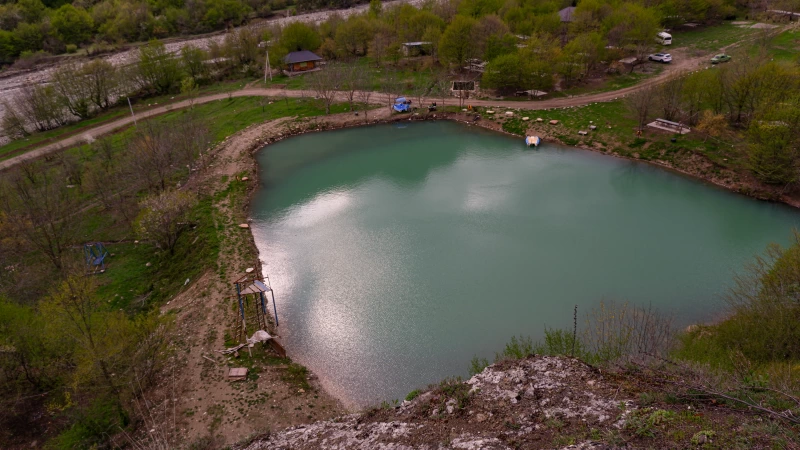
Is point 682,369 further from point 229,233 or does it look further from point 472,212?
point 229,233

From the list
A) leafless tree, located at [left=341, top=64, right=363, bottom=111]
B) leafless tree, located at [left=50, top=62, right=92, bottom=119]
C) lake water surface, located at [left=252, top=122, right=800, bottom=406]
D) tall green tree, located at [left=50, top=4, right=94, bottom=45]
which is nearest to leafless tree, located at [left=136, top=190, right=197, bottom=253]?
lake water surface, located at [left=252, top=122, right=800, bottom=406]

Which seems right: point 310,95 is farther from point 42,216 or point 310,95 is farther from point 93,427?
point 93,427

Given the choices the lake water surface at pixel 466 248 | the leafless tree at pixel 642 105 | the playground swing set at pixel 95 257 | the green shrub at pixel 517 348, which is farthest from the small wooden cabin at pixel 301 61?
the green shrub at pixel 517 348

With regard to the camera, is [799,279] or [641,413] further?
[799,279]

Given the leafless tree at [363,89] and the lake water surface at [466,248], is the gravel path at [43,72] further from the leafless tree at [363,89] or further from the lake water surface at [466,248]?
the lake water surface at [466,248]

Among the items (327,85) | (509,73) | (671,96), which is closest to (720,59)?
(671,96)

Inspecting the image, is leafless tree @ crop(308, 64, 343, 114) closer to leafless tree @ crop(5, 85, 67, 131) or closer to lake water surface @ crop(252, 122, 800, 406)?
lake water surface @ crop(252, 122, 800, 406)

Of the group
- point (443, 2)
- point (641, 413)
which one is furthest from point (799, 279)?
point (443, 2)

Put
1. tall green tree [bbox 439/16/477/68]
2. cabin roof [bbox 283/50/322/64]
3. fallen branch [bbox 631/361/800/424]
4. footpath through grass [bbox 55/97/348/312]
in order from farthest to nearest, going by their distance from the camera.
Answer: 1. cabin roof [bbox 283/50/322/64]
2. tall green tree [bbox 439/16/477/68]
3. footpath through grass [bbox 55/97/348/312]
4. fallen branch [bbox 631/361/800/424]
